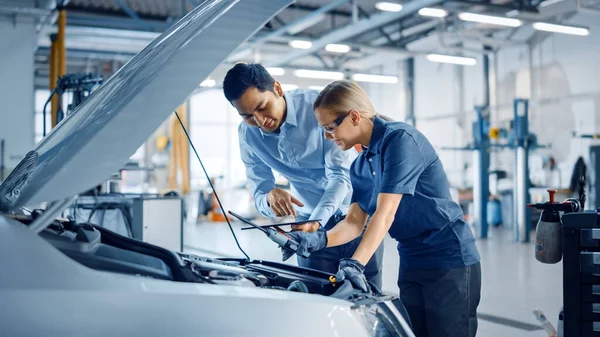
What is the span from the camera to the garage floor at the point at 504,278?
4108 mm

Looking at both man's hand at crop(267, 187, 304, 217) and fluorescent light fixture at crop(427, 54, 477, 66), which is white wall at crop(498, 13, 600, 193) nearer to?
fluorescent light fixture at crop(427, 54, 477, 66)

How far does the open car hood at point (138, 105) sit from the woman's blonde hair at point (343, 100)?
0.58 metres

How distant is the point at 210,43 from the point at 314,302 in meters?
0.58

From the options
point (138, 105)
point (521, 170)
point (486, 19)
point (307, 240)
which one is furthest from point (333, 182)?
point (521, 170)

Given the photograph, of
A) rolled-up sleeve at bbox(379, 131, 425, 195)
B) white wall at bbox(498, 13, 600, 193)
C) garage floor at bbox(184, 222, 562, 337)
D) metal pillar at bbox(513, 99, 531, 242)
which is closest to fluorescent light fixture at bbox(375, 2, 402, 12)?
metal pillar at bbox(513, 99, 531, 242)

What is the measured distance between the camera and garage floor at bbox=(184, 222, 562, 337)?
4108 millimetres

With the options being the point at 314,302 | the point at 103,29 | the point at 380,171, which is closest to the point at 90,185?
the point at 314,302

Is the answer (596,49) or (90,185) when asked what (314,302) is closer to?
(90,185)

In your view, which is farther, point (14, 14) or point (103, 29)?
point (103, 29)

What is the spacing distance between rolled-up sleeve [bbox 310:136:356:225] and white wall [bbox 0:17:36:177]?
6119 mm

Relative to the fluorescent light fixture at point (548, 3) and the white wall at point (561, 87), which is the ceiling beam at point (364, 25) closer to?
the fluorescent light fixture at point (548, 3)

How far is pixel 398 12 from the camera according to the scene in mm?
8766

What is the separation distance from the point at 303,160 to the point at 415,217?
29.6 inches

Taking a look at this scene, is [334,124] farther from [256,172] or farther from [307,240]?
[256,172]
